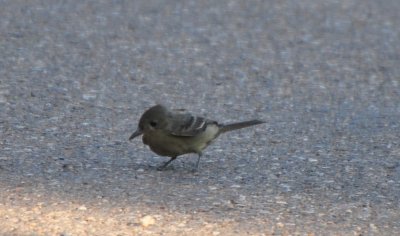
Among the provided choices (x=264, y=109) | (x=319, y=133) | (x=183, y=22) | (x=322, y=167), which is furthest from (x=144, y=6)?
(x=322, y=167)

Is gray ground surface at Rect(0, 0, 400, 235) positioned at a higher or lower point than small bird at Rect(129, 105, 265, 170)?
lower

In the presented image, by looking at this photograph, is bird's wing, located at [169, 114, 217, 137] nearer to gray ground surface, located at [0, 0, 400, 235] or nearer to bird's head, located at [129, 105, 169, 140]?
bird's head, located at [129, 105, 169, 140]

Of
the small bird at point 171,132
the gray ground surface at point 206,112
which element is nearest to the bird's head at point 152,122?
the small bird at point 171,132

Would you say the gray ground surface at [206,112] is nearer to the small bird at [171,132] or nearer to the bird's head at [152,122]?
the small bird at [171,132]

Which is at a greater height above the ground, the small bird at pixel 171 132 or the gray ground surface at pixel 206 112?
the small bird at pixel 171 132

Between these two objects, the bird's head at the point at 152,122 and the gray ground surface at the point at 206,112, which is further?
the bird's head at the point at 152,122

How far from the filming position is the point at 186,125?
7180 millimetres

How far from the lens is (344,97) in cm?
980

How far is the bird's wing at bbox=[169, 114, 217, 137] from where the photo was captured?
23.3 feet

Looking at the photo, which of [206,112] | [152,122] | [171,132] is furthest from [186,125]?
[206,112]

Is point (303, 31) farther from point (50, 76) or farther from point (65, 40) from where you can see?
point (50, 76)

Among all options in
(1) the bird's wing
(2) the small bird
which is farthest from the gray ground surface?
(1) the bird's wing

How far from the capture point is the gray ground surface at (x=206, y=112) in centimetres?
633

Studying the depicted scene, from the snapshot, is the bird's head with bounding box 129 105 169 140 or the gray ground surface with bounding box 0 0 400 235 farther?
the bird's head with bounding box 129 105 169 140
